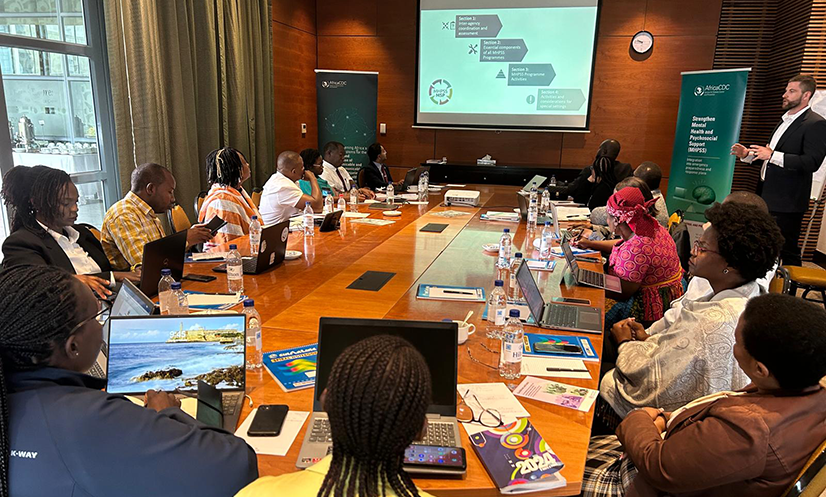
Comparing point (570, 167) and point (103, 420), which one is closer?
point (103, 420)

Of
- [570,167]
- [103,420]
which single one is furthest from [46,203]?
[570,167]

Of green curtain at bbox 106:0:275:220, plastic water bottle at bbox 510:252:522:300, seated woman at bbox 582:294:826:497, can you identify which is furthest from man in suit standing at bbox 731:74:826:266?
green curtain at bbox 106:0:275:220

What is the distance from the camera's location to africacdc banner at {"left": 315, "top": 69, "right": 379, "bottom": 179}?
7617 millimetres

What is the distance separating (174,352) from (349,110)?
660 centimetres

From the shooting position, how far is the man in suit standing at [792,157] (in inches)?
166

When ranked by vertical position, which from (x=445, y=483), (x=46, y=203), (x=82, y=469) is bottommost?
(x=445, y=483)

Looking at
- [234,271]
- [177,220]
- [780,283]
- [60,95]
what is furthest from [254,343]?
[60,95]

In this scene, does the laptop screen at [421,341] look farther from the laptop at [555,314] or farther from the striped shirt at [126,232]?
the striped shirt at [126,232]

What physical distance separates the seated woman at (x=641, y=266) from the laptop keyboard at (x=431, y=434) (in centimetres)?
183

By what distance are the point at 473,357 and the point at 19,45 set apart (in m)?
3.93

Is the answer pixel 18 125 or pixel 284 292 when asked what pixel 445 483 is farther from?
pixel 18 125

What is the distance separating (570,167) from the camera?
24.9 ft

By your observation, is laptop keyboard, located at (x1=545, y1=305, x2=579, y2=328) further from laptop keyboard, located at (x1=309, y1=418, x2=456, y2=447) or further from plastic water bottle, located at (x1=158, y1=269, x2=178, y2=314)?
plastic water bottle, located at (x1=158, y1=269, x2=178, y2=314)

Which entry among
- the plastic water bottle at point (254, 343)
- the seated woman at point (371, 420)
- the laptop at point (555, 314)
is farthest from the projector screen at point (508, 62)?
the seated woman at point (371, 420)
